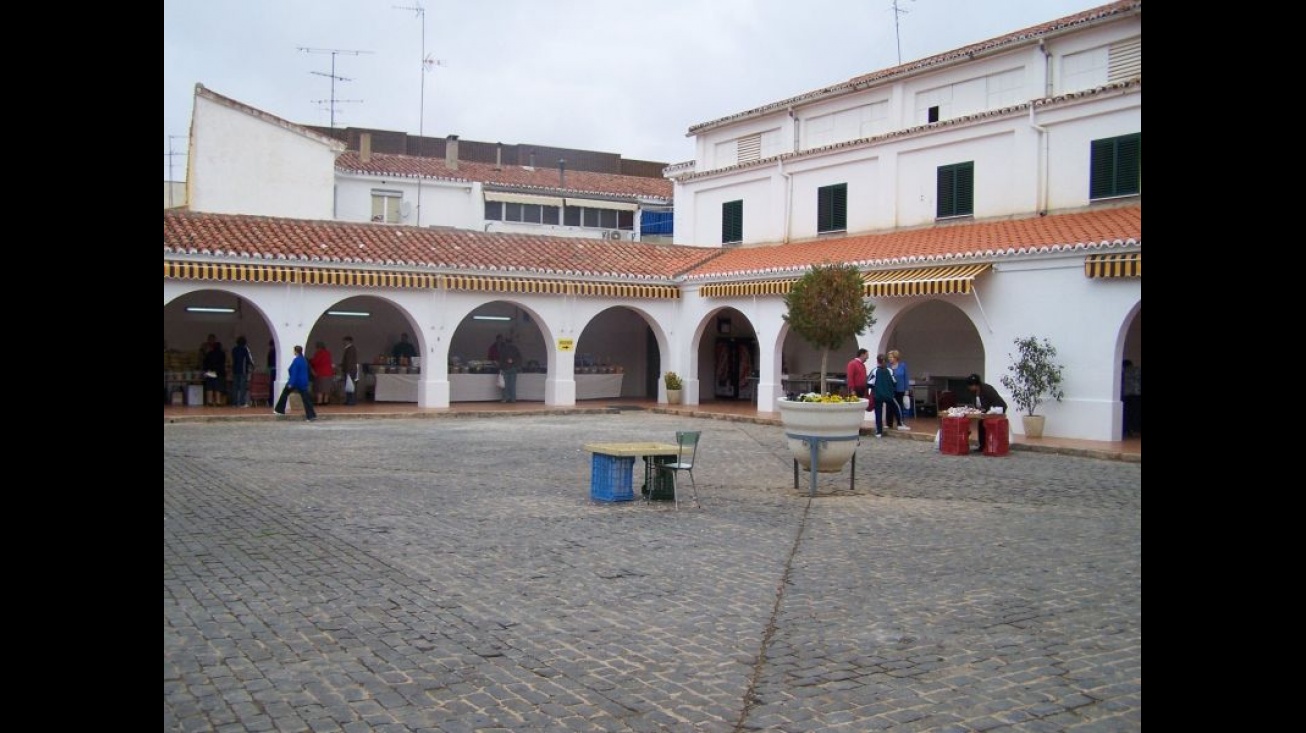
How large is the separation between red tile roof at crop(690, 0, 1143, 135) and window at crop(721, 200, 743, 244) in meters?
2.59

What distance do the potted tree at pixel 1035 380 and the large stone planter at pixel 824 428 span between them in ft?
24.1

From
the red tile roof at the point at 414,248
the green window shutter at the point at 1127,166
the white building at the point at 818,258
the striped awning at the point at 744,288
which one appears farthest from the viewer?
the striped awning at the point at 744,288

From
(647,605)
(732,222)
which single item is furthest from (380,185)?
(647,605)

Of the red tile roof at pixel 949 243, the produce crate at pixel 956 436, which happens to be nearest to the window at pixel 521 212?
the red tile roof at pixel 949 243

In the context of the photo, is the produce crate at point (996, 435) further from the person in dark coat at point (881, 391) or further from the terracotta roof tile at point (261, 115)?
the terracotta roof tile at point (261, 115)

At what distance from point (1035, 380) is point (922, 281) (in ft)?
10.2

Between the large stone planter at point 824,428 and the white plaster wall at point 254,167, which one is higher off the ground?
the white plaster wall at point 254,167

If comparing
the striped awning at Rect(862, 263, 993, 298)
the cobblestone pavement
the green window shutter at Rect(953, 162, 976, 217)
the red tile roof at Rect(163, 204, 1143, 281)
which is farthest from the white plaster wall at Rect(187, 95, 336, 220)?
the cobblestone pavement

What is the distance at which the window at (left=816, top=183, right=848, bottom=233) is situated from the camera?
25.9m

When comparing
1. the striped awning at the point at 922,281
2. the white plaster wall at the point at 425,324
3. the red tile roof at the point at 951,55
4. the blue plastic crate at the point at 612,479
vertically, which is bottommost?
the blue plastic crate at the point at 612,479

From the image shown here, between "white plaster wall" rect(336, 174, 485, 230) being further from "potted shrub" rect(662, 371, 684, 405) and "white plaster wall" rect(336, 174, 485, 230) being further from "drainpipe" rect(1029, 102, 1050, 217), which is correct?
"drainpipe" rect(1029, 102, 1050, 217)

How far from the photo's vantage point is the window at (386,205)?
3650cm

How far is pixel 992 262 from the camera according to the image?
63.5 ft
